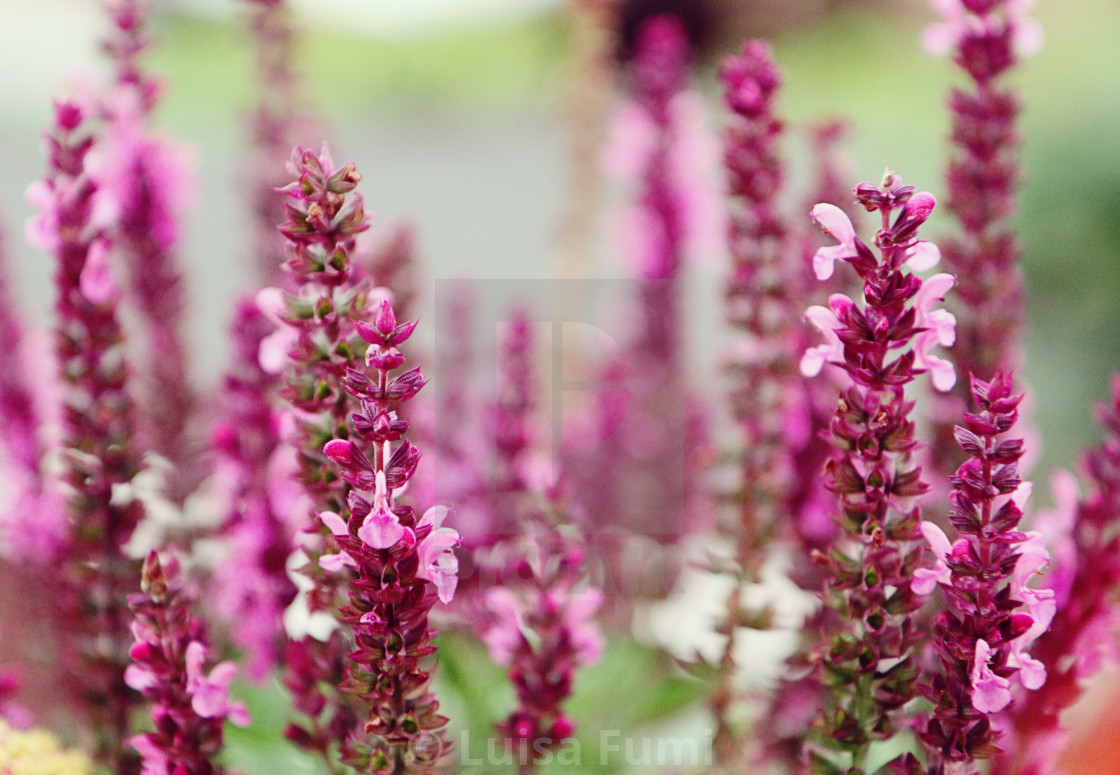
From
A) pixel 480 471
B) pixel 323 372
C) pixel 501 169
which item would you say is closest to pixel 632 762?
pixel 480 471

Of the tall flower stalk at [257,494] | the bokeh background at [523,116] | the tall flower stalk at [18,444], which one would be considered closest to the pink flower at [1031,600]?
the tall flower stalk at [257,494]

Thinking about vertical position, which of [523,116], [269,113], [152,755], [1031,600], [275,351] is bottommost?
[152,755]

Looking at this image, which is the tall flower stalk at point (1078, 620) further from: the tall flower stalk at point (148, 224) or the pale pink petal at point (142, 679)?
the tall flower stalk at point (148, 224)

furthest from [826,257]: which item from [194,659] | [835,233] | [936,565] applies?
[194,659]

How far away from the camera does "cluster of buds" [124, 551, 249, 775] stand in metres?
0.57

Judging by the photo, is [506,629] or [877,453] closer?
[877,453]

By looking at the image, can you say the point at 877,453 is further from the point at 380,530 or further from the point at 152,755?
the point at 152,755

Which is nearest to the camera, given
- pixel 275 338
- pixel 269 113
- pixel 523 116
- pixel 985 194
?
pixel 275 338

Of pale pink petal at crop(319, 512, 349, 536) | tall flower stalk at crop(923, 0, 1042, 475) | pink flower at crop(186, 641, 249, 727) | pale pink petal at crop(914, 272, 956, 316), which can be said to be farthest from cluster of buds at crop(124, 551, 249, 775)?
tall flower stalk at crop(923, 0, 1042, 475)

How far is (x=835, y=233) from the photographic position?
57cm

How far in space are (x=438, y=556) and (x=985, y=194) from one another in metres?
0.50

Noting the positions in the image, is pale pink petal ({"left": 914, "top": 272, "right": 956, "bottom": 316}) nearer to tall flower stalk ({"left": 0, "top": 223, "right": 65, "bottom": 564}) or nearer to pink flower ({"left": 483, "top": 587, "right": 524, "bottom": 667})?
pink flower ({"left": 483, "top": 587, "right": 524, "bottom": 667})

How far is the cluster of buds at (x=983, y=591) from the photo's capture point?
0.51 meters

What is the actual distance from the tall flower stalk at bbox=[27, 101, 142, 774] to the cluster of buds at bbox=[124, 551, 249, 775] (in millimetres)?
109
